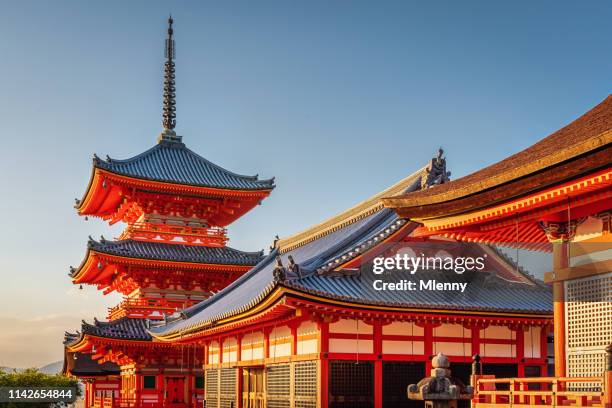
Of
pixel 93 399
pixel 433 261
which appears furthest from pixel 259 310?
pixel 93 399

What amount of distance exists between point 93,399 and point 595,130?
47127mm

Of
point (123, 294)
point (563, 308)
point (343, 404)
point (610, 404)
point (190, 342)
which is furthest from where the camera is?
point (123, 294)

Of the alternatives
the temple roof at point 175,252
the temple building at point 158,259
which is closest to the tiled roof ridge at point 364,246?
the temple building at point 158,259

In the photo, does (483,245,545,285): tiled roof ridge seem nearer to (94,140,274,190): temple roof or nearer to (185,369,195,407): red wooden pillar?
(185,369,195,407): red wooden pillar

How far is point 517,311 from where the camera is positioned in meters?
25.4

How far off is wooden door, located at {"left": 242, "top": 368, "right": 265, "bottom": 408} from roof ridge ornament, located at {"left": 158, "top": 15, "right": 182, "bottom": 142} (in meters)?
25.0

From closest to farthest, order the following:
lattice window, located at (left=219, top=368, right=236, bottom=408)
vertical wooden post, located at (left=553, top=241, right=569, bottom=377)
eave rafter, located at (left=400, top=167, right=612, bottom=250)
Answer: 1. eave rafter, located at (left=400, top=167, right=612, bottom=250)
2. vertical wooden post, located at (left=553, top=241, right=569, bottom=377)
3. lattice window, located at (left=219, top=368, right=236, bottom=408)

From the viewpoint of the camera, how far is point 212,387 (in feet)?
121

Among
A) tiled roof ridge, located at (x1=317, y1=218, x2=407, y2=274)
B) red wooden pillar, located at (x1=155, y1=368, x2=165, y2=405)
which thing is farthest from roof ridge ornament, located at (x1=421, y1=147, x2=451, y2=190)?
red wooden pillar, located at (x1=155, y1=368, x2=165, y2=405)

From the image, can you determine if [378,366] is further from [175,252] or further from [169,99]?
[169,99]

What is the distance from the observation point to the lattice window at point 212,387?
36250 mm

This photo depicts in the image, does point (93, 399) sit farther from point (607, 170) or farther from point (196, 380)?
point (607, 170)

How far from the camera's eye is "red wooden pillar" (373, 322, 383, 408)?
980 inches

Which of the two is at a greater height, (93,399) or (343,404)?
(343,404)
